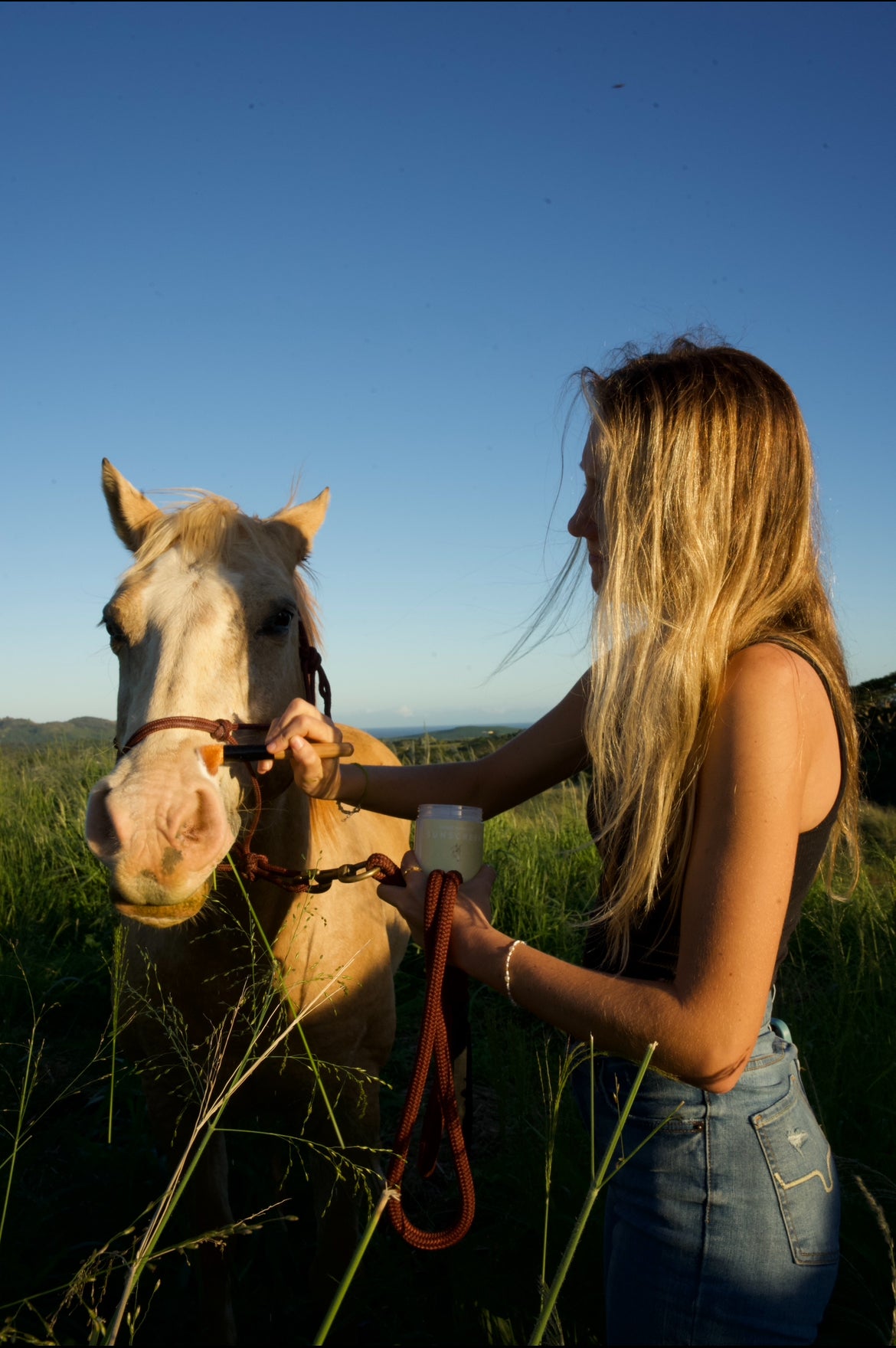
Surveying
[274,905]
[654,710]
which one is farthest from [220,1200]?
[654,710]

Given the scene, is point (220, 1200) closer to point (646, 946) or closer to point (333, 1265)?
point (333, 1265)

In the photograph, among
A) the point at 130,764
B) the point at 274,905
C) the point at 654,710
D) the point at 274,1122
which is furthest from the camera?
the point at 274,1122

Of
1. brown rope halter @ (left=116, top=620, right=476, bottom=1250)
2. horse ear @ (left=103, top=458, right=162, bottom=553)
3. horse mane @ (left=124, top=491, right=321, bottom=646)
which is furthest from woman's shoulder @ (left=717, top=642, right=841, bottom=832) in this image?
horse ear @ (left=103, top=458, right=162, bottom=553)

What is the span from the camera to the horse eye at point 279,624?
2.23 metres

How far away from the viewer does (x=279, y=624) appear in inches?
89.3

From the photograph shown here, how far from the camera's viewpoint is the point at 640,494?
155cm

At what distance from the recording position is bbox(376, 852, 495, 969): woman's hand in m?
1.43

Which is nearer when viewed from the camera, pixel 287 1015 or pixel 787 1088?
pixel 787 1088

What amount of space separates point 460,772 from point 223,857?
68 centimetres

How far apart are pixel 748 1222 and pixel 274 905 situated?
140 cm

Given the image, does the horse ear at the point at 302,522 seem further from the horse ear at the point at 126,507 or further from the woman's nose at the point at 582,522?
the woman's nose at the point at 582,522

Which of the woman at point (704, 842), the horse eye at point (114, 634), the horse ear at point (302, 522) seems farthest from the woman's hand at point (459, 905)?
the horse ear at point (302, 522)

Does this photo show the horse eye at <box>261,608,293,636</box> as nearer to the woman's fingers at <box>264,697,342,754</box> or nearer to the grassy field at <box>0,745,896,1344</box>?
the woman's fingers at <box>264,697,342,754</box>

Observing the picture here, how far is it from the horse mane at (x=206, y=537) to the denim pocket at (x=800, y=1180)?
5.81 ft
